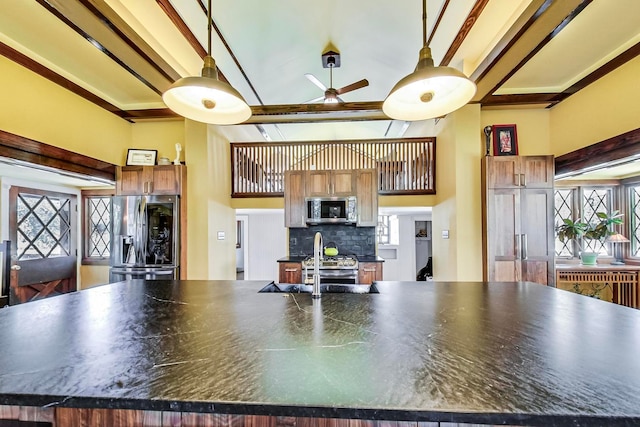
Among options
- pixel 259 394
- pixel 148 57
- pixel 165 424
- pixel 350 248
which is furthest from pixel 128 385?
pixel 350 248

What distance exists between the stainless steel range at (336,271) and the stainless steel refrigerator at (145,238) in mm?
1685

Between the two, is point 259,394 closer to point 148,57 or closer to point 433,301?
point 433,301

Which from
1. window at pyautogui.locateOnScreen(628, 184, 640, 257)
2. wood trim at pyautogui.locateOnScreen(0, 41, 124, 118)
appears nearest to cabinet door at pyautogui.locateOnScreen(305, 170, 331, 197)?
wood trim at pyautogui.locateOnScreen(0, 41, 124, 118)

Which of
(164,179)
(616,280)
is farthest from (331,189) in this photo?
(616,280)

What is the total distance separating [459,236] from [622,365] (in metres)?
2.81

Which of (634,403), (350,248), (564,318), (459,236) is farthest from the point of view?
(350,248)

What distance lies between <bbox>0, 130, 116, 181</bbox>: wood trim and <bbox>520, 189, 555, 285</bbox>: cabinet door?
506 centimetres

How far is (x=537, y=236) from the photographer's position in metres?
3.27

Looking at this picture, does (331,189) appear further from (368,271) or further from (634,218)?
(634,218)

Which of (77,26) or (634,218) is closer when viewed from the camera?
(77,26)

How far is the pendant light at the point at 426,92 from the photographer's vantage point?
1.49m

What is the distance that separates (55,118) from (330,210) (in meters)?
3.35

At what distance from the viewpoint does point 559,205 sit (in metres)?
4.22

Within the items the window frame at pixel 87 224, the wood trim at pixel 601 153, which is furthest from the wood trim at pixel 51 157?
the wood trim at pixel 601 153
